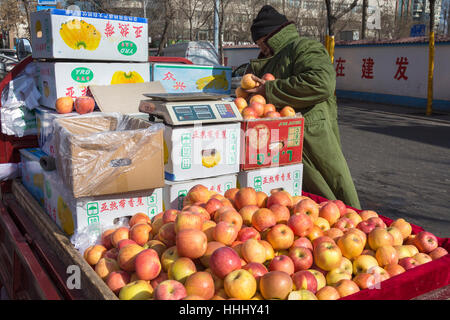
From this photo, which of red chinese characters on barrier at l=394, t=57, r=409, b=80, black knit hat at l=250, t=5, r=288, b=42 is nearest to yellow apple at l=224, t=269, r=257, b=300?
black knit hat at l=250, t=5, r=288, b=42

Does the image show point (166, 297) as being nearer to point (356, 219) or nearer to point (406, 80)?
point (356, 219)

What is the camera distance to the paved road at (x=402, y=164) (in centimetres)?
561

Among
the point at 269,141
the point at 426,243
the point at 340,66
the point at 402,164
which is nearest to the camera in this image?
the point at 426,243

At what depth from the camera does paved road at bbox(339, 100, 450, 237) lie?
5.61 m

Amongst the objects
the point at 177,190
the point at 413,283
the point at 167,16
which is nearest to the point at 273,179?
the point at 177,190

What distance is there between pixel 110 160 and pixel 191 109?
0.67 meters

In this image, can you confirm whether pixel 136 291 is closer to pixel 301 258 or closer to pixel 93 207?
pixel 93 207

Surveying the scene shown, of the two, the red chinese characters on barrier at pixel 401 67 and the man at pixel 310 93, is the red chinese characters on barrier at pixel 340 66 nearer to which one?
the red chinese characters on barrier at pixel 401 67

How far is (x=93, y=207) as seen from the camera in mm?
2387

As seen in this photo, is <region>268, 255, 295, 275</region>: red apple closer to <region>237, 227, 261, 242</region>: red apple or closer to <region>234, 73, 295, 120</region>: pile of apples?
<region>237, 227, 261, 242</region>: red apple

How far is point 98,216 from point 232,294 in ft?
3.27

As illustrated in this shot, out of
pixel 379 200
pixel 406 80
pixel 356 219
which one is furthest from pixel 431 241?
pixel 406 80

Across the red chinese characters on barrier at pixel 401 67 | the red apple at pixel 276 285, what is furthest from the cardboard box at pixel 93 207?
the red chinese characters on barrier at pixel 401 67

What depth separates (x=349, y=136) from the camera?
1075 cm
